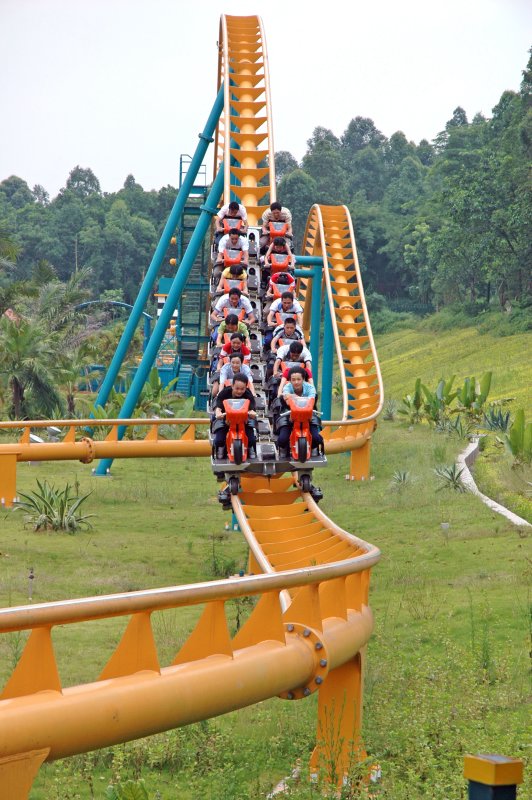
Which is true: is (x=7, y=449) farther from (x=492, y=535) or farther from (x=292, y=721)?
(x=292, y=721)

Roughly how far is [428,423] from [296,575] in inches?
856

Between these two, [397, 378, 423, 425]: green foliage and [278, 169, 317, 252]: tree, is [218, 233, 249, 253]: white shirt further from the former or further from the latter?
[278, 169, 317, 252]: tree

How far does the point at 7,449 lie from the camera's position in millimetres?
15352

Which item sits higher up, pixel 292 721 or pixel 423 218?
pixel 423 218

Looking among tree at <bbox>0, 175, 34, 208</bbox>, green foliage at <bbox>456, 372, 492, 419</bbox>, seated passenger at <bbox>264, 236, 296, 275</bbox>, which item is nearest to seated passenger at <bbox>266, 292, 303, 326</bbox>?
seated passenger at <bbox>264, 236, 296, 275</bbox>

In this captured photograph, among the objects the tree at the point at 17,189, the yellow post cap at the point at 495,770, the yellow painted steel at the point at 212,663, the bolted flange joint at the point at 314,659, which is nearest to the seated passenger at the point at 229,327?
the yellow painted steel at the point at 212,663

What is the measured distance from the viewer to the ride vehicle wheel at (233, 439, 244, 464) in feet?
37.4

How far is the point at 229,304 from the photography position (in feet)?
49.0

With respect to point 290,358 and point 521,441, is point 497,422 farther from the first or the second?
point 290,358

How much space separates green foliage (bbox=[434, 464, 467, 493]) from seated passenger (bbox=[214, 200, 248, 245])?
488 cm

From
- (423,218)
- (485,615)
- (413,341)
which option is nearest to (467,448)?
(485,615)

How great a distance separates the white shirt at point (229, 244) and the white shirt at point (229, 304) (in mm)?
1281

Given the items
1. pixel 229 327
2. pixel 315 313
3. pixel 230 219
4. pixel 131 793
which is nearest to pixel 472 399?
pixel 315 313

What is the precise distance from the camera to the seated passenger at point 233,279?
15.5 metres
